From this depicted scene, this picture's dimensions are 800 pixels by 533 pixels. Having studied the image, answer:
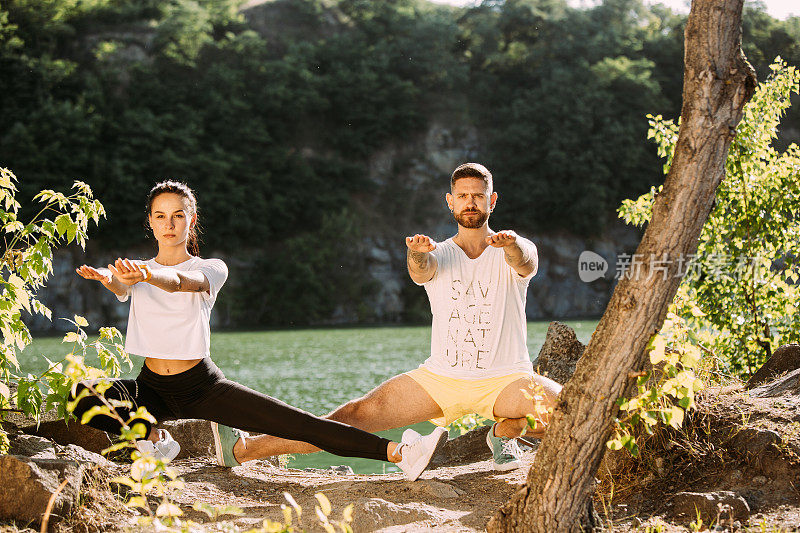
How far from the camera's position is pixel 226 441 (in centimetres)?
430

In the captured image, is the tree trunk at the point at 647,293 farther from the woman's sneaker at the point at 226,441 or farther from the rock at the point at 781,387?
the woman's sneaker at the point at 226,441

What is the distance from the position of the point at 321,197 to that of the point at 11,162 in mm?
14360

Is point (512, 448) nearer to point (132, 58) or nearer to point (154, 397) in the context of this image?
point (154, 397)

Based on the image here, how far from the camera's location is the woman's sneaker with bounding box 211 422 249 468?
14.0 ft

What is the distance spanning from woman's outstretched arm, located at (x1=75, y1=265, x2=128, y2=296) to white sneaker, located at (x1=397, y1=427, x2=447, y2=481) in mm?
1572

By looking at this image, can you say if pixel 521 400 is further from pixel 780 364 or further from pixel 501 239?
pixel 780 364

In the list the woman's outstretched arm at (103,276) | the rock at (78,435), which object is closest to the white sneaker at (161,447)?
the rock at (78,435)

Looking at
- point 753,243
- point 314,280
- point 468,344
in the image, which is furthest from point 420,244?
point 314,280

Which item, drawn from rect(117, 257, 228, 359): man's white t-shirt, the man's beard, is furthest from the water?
the man's beard

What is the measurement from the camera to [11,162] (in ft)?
109

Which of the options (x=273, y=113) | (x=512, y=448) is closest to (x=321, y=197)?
(x=273, y=113)

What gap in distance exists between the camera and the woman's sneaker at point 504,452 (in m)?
4.36

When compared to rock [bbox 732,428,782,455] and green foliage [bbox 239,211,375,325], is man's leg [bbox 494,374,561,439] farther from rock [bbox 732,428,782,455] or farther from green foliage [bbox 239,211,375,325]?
green foliage [bbox 239,211,375,325]

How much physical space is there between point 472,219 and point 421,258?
0.40 metres
